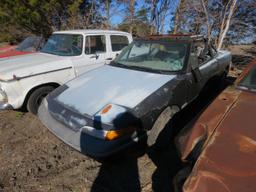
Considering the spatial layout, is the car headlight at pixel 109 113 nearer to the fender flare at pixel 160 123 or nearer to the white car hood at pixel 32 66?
the fender flare at pixel 160 123

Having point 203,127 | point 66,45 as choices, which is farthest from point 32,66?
point 203,127

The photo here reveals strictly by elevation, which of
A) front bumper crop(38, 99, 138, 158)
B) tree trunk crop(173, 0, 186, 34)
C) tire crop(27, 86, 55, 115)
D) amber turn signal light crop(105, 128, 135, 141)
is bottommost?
tire crop(27, 86, 55, 115)

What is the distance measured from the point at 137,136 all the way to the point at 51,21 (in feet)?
41.6

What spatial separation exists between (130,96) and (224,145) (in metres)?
1.45

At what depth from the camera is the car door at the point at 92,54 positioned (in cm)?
477

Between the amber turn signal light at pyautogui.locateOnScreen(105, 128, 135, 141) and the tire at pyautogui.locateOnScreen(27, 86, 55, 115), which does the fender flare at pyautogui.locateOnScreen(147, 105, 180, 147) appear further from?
the tire at pyautogui.locateOnScreen(27, 86, 55, 115)

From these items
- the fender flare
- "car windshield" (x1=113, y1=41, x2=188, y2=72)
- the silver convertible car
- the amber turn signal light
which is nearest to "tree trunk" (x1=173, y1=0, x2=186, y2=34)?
the silver convertible car

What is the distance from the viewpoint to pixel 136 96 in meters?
2.75

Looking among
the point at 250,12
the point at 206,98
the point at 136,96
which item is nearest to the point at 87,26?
the point at 250,12

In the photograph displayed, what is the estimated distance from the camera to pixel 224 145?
1608 millimetres

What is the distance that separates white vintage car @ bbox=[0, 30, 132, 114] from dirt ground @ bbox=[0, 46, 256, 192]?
0.84 m

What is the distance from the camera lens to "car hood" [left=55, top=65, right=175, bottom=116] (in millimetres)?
2703

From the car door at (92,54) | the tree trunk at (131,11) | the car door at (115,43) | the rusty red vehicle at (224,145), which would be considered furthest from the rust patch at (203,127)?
the tree trunk at (131,11)

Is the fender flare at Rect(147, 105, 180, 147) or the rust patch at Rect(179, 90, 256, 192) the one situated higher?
the rust patch at Rect(179, 90, 256, 192)
